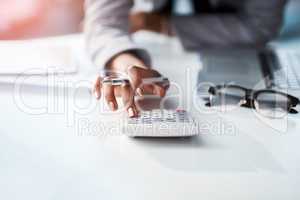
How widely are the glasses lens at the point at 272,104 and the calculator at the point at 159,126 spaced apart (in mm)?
109

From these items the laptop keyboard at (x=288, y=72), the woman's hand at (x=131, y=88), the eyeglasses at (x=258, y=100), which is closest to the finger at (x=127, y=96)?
the woman's hand at (x=131, y=88)

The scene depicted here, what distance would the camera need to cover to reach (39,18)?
58cm

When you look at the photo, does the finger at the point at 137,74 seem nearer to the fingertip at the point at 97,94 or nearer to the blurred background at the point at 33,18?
the fingertip at the point at 97,94

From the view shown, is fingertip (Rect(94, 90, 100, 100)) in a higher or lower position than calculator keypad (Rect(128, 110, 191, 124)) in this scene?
higher

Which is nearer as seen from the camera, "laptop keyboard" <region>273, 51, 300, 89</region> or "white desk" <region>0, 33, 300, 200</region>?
"white desk" <region>0, 33, 300, 200</region>

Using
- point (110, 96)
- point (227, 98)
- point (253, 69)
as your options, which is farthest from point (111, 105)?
point (253, 69)

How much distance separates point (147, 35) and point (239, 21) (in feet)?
0.63

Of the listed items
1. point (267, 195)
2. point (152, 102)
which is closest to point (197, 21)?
point (152, 102)

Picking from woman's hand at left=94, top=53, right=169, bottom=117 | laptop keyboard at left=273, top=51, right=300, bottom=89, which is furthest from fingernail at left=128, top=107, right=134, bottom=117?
laptop keyboard at left=273, top=51, right=300, bottom=89

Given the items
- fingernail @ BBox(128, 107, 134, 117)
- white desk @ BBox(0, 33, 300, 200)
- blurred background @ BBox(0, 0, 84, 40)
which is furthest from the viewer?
blurred background @ BBox(0, 0, 84, 40)

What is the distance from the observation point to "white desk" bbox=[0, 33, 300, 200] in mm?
347

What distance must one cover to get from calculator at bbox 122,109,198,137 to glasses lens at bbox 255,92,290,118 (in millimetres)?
109

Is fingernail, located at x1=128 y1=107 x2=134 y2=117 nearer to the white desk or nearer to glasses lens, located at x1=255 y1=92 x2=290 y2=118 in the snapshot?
the white desk

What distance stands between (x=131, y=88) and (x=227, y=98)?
13 centimetres
